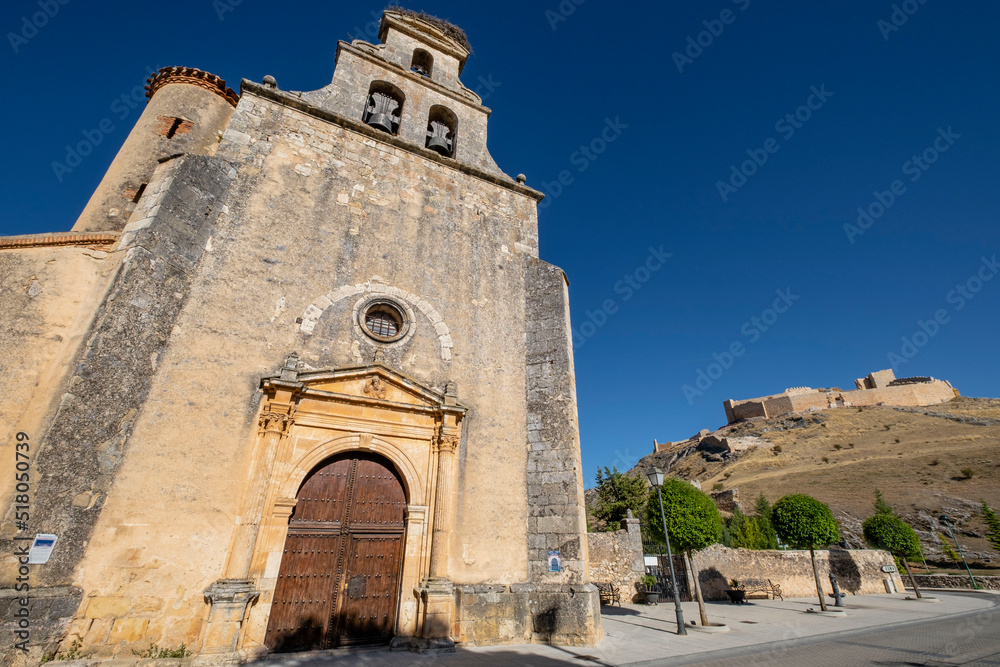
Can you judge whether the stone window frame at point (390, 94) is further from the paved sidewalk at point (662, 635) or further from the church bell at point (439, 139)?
the paved sidewalk at point (662, 635)

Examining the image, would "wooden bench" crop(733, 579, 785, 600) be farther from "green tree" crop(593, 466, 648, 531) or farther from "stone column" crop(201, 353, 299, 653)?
"stone column" crop(201, 353, 299, 653)

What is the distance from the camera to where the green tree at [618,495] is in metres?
24.5

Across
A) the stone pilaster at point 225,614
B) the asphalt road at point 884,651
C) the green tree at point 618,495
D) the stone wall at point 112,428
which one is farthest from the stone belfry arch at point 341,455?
the green tree at point 618,495

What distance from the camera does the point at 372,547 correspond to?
6.72 metres

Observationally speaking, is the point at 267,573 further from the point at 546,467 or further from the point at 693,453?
the point at 693,453

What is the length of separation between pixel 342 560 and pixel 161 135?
899 cm

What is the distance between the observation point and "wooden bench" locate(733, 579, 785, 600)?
17.8 m

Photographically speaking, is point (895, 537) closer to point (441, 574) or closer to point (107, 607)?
point (441, 574)

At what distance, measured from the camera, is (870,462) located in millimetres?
38594

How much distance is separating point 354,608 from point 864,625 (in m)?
11.7

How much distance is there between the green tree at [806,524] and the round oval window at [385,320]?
49.1ft

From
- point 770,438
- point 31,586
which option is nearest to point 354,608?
point 31,586

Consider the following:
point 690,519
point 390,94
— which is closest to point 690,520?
point 690,519

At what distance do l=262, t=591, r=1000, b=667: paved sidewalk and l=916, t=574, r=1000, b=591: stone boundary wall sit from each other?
943 centimetres
